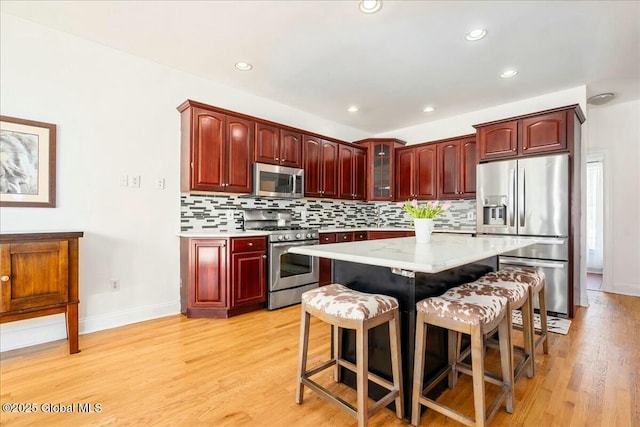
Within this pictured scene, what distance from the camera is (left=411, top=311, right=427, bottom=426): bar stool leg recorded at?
1.53 m

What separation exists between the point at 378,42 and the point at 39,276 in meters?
3.33

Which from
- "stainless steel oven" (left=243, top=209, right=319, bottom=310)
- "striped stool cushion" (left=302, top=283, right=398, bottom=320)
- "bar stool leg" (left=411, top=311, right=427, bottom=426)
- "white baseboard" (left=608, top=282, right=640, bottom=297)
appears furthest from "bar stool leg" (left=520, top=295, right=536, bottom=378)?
"white baseboard" (left=608, top=282, right=640, bottom=297)

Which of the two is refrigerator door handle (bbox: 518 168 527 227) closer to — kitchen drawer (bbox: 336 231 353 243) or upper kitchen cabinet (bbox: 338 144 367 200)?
kitchen drawer (bbox: 336 231 353 243)

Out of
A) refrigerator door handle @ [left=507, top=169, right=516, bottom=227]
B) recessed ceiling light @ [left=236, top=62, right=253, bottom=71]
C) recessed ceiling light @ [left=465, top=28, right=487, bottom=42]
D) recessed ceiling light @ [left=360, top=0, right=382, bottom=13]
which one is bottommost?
refrigerator door handle @ [left=507, top=169, right=516, bottom=227]

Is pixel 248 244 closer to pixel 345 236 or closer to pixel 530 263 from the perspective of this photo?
pixel 345 236

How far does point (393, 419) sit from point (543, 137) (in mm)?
3436

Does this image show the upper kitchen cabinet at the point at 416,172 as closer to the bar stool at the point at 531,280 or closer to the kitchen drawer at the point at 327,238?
the kitchen drawer at the point at 327,238

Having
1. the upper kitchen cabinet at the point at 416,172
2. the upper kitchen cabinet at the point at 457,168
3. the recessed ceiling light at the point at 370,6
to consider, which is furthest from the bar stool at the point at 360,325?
the upper kitchen cabinet at the point at 416,172

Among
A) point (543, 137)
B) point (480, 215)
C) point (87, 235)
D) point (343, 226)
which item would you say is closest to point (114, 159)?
point (87, 235)

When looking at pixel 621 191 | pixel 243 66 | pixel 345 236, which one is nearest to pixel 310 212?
pixel 345 236

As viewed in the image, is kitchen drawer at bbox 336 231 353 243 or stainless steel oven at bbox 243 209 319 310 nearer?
stainless steel oven at bbox 243 209 319 310

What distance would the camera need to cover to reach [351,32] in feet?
8.61

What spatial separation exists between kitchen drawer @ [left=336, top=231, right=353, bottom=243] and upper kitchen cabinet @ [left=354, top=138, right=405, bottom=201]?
3.25 feet

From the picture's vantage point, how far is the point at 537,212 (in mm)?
3406
